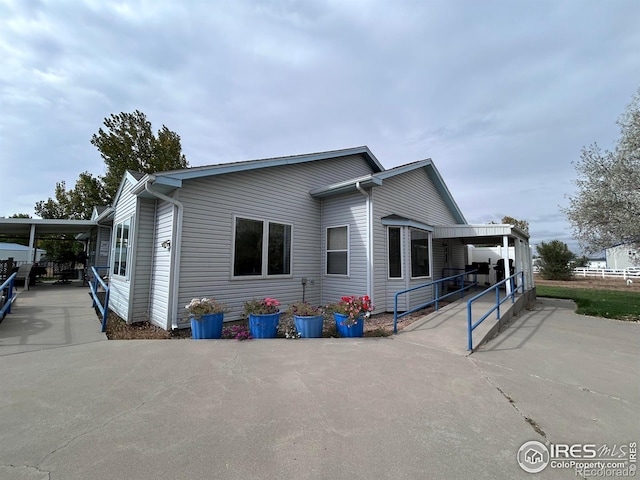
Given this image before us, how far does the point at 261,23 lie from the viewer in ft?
21.4

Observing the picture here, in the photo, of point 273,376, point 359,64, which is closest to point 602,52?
point 359,64

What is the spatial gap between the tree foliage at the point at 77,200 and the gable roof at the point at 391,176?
20974 millimetres

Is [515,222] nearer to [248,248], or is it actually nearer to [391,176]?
[391,176]

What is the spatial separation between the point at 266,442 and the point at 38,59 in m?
9.23

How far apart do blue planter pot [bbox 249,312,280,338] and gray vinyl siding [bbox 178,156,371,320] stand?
150 centimetres

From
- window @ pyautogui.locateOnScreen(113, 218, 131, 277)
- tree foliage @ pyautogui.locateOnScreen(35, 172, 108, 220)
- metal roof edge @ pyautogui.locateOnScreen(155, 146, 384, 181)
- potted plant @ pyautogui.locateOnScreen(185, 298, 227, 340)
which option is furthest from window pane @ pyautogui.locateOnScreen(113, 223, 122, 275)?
tree foliage @ pyautogui.locateOnScreen(35, 172, 108, 220)

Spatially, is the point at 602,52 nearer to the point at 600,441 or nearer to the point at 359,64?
the point at 359,64

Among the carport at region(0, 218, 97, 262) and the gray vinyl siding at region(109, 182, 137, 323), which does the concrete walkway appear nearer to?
the gray vinyl siding at region(109, 182, 137, 323)

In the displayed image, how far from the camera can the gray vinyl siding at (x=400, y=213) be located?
27.1ft

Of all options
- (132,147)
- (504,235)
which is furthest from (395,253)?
(132,147)

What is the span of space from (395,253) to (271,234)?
3.89m

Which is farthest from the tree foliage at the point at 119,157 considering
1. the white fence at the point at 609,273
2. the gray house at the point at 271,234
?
the white fence at the point at 609,273

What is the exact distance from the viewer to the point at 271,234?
8031 millimetres

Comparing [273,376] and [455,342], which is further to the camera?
[455,342]
